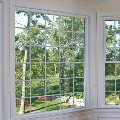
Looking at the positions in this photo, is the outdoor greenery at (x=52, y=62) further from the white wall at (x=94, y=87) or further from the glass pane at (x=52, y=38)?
the white wall at (x=94, y=87)

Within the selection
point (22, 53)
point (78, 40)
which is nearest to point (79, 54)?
point (78, 40)

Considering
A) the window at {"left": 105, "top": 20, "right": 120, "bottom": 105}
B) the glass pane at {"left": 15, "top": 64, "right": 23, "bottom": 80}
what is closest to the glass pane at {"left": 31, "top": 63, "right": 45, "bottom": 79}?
the glass pane at {"left": 15, "top": 64, "right": 23, "bottom": 80}

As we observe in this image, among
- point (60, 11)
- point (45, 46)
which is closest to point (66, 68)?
point (45, 46)

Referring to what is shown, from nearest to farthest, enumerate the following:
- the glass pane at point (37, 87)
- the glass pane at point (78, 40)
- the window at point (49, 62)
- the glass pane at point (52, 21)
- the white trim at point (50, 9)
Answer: the white trim at point (50, 9), the window at point (49, 62), the glass pane at point (37, 87), the glass pane at point (52, 21), the glass pane at point (78, 40)

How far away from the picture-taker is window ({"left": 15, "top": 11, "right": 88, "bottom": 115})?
425 centimetres

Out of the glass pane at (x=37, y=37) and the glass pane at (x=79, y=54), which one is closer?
the glass pane at (x=37, y=37)

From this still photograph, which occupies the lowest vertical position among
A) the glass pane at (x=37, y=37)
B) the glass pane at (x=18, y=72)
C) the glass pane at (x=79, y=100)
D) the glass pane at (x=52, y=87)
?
the glass pane at (x=79, y=100)

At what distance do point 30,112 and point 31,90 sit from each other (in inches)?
15.0

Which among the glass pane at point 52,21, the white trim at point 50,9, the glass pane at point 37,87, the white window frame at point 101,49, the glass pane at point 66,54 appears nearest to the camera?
the white trim at point 50,9

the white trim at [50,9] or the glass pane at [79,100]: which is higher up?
the white trim at [50,9]

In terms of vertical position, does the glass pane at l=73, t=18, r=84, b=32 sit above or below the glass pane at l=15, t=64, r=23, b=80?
above

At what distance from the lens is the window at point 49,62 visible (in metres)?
4.25

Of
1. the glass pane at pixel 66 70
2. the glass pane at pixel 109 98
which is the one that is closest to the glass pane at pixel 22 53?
the glass pane at pixel 66 70

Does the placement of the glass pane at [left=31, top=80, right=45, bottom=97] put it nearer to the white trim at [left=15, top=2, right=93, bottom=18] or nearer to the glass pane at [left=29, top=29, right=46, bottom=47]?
the glass pane at [left=29, top=29, right=46, bottom=47]
